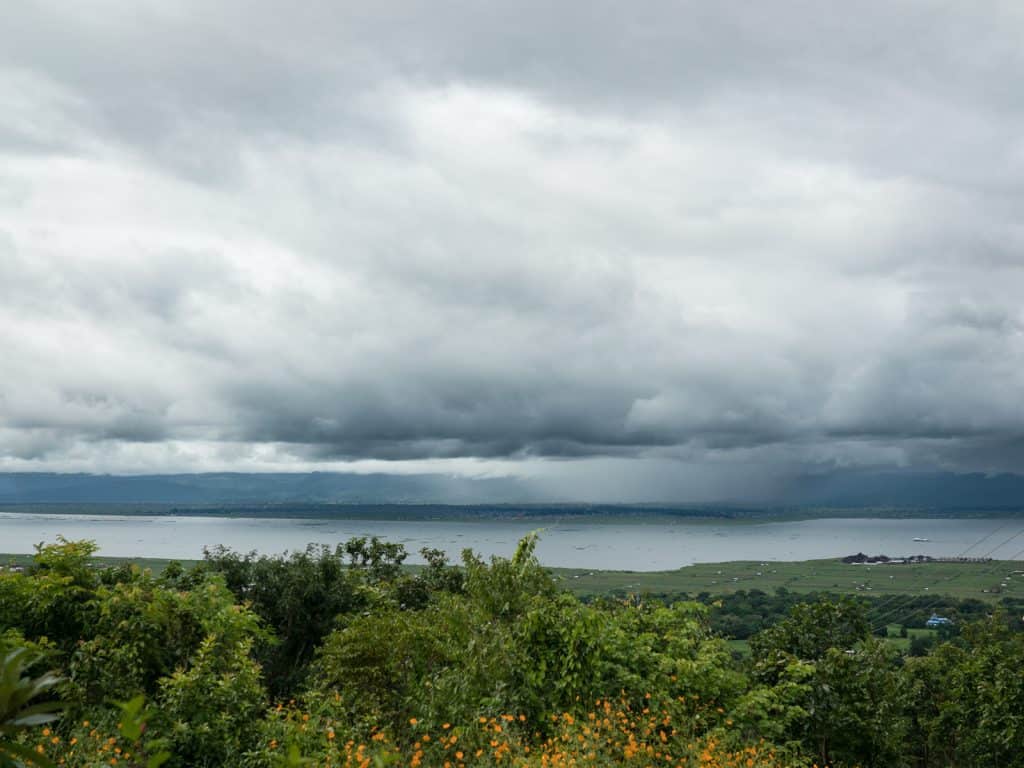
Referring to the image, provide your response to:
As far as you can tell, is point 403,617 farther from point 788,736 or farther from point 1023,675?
point 1023,675

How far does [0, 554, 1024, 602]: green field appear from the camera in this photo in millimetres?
73125

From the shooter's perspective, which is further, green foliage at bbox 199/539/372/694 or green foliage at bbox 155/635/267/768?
green foliage at bbox 199/539/372/694

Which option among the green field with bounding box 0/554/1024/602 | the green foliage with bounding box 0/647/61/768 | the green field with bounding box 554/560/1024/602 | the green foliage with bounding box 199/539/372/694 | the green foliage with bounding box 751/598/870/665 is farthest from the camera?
the green field with bounding box 554/560/1024/602

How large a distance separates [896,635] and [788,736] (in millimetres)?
41899

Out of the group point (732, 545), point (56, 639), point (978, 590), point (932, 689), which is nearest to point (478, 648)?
point (56, 639)

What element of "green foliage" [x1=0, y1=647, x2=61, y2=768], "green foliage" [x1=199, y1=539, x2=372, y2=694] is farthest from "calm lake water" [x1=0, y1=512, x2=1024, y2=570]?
"green foliage" [x1=0, y1=647, x2=61, y2=768]

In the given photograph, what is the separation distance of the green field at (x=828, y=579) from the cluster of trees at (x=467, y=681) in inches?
2171

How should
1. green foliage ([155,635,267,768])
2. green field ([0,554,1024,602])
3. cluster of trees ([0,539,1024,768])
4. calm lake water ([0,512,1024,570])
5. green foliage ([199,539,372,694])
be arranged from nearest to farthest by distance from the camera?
cluster of trees ([0,539,1024,768]) < green foliage ([155,635,267,768]) < green foliage ([199,539,372,694]) < green field ([0,554,1024,602]) < calm lake water ([0,512,1024,570])

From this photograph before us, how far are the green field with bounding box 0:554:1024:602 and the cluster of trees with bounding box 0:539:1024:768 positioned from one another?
55.1 m

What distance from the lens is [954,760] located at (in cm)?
2034

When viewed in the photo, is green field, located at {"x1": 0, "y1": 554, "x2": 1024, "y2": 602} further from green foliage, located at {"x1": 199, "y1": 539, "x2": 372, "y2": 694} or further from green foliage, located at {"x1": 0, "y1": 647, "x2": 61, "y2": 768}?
green foliage, located at {"x1": 0, "y1": 647, "x2": 61, "y2": 768}

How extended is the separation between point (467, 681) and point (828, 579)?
103888mm

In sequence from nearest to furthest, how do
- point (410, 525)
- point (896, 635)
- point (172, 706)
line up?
point (172, 706)
point (896, 635)
point (410, 525)

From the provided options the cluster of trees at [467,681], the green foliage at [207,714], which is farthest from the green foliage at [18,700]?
the green foliage at [207,714]
